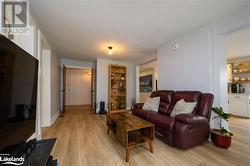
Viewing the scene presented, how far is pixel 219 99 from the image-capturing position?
238 centimetres

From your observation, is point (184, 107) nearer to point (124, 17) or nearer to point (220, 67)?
point (220, 67)

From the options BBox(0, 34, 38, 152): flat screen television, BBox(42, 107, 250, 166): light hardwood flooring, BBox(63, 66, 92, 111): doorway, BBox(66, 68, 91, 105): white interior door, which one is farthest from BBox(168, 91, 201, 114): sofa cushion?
BBox(66, 68, 91, 105): white interior door

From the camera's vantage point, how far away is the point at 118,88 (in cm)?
571

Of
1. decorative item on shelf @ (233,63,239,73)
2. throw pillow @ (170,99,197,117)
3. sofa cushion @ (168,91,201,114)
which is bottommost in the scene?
throw pillow @ (170,99,197,117)

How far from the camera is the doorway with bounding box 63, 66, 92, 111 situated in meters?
7.30

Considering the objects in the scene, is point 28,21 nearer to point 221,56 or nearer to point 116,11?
point 116,11

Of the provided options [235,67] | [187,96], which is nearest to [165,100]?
[187,96]

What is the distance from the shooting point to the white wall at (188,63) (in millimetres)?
2551

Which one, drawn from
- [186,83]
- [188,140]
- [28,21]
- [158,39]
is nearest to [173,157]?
[188,140]

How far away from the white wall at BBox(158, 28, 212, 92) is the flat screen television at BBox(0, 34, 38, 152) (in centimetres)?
302

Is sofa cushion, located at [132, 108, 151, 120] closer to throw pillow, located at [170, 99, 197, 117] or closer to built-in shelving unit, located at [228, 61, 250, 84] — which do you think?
throw pillow, located at [170, 99, 197, 117]

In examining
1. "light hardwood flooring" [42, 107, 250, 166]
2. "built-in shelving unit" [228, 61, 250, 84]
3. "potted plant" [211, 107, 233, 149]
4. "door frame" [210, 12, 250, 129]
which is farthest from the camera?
"built-in shelving unit" [228, 61, 250, 84]

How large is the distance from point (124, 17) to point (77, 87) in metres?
6.36

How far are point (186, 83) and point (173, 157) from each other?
1.80 meters
